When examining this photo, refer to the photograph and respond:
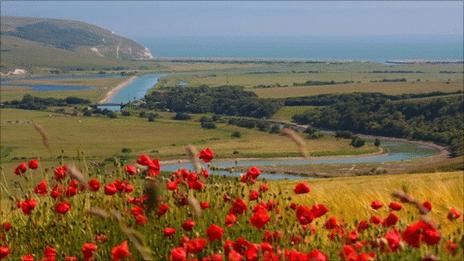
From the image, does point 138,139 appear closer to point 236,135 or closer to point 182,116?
point 236,135

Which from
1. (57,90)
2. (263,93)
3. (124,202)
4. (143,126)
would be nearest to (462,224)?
(124,202)

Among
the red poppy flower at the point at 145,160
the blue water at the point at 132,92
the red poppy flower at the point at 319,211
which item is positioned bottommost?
the blue water at the point at 132,92

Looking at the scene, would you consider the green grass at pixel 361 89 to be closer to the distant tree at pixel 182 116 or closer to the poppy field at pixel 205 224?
the distant tree at pixel 182 116

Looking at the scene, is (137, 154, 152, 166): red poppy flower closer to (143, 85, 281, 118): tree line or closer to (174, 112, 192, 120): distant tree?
(143, 85, 281, 118): tree line

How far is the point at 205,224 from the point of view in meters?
8.05

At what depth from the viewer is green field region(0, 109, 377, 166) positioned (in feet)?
305

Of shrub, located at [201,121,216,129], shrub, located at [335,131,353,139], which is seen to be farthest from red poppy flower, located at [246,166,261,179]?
shrub, located at [201,121,216,129]

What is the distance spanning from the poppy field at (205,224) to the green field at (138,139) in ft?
234

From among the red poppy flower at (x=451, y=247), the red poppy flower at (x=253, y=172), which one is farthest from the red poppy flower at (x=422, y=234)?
the red poppy flower at (x=253, y=172)

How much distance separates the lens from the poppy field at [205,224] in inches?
232

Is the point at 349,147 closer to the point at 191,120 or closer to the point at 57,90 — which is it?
the point at 191,120

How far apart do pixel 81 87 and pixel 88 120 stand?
Result: 58662 mm

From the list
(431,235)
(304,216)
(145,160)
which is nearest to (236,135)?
(145,160)

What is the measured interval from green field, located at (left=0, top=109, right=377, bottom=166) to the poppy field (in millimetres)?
71346
